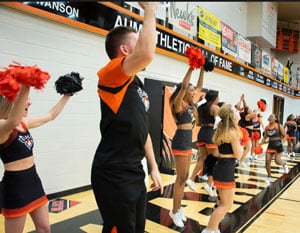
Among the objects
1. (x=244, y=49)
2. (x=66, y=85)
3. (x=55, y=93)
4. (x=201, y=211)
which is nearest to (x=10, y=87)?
(x=66, y=85)

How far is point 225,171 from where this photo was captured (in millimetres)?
3080

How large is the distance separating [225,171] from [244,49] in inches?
346

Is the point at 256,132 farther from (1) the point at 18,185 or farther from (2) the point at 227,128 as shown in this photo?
(1) the point at 18,185

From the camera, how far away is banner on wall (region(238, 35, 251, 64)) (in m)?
10.5

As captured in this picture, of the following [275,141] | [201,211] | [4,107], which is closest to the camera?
[4,107]

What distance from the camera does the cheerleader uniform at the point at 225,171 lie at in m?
3.04

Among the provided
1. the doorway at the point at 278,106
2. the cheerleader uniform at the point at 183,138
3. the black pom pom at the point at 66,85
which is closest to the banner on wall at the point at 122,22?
the black pom pom at the point at 66,85

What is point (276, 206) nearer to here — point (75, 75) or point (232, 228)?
point (232, 228)

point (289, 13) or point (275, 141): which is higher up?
point (289, 13)

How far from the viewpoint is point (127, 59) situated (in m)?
1.40

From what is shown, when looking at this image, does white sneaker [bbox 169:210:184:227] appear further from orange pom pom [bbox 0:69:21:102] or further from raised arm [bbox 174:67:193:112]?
orange pom pom [bbox 0:69:21:102]

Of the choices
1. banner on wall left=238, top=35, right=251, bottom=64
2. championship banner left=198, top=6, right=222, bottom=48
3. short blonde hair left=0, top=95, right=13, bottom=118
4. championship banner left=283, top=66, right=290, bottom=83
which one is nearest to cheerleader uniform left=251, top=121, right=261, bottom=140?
banner on wall left=238, top=35, right=251, bottom=64

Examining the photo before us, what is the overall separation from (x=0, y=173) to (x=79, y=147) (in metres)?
1.34

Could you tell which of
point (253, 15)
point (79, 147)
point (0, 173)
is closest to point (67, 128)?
point (79, 147)
